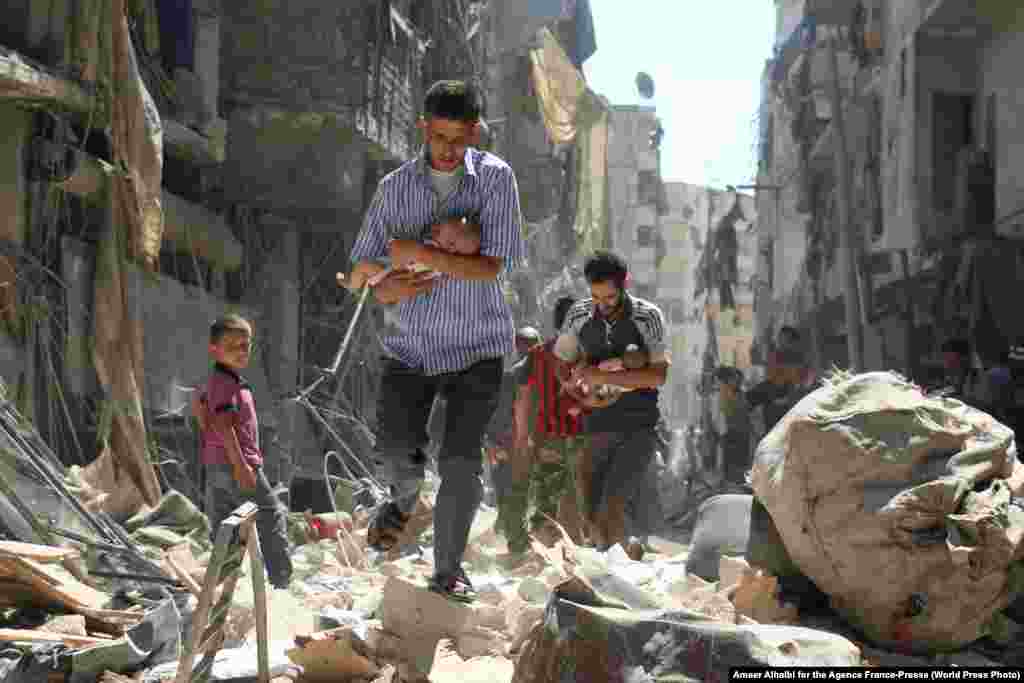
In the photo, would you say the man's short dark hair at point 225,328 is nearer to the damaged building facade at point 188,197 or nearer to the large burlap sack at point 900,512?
the damaged building facade at point 188,197

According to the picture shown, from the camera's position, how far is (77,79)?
938cm

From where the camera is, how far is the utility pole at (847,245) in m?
16.3

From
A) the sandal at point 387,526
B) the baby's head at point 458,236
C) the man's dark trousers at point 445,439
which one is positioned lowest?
the sandal at point 387,526

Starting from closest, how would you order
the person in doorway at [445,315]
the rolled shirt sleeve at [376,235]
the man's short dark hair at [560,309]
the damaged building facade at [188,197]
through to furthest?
1. the person in doorway at [445,315]
2. the rolled shirt sleeve at [376,235]
3. the man's short dark hair at [560,309]
4. the damaged building facade at [188,197]

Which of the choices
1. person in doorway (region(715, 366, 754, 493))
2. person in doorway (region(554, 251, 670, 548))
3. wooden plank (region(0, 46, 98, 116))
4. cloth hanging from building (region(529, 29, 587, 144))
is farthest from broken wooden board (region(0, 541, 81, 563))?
cloth hanging from building (region(529, 29, 587, 144))

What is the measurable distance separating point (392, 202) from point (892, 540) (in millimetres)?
2029

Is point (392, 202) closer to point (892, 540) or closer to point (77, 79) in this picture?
point (892, 540)

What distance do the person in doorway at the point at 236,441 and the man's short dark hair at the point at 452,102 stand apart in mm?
2494

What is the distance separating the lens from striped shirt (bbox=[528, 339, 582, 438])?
7922mm

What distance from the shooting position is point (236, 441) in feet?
21.4

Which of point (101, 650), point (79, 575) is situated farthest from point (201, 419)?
point (101, 650)

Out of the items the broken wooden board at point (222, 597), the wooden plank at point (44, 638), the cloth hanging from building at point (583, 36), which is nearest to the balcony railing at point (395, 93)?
the wooden plank at point (44, 638)

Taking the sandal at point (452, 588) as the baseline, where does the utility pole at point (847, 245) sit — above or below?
above

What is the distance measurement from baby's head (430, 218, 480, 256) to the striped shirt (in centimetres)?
340
